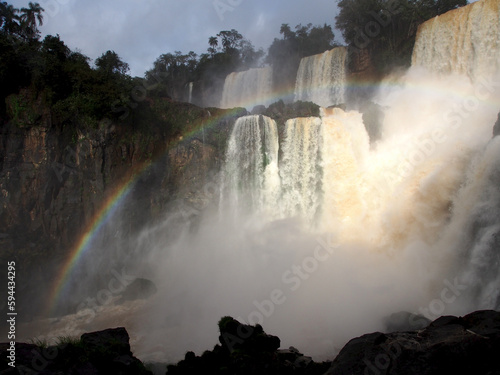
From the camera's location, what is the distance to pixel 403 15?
2425 cm

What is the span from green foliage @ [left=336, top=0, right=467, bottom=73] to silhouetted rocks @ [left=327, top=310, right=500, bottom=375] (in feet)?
67.0

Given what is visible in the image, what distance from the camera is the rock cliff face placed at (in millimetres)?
16969

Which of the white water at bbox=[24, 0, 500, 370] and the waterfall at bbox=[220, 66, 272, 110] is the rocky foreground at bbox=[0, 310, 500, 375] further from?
the waterfall at bbox=[220, 66, 272, 110]

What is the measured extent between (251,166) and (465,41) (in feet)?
43.1

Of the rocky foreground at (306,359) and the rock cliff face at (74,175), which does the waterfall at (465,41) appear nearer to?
the rock cliff face at (74,175)

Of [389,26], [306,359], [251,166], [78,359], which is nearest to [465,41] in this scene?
[389,26]

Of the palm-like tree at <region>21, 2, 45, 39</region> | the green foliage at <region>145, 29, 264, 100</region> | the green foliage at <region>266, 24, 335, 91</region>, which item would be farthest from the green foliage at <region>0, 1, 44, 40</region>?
the green foliage at <region>266, 24, 335, 91</region>

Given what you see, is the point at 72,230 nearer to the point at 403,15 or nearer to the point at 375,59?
the point at 375,59

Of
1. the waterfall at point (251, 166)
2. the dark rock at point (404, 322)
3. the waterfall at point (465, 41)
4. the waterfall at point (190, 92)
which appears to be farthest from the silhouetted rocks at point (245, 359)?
the waterfall at point (190, 92)

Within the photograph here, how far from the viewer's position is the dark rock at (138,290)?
17.4m

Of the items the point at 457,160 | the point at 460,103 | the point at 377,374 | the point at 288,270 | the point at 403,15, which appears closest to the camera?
the point at 377,374

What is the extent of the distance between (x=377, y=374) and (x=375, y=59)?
23.4 metres

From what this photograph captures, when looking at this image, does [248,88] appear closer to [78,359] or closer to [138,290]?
[138,290]

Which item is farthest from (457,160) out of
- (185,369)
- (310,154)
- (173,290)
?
(173,290)
